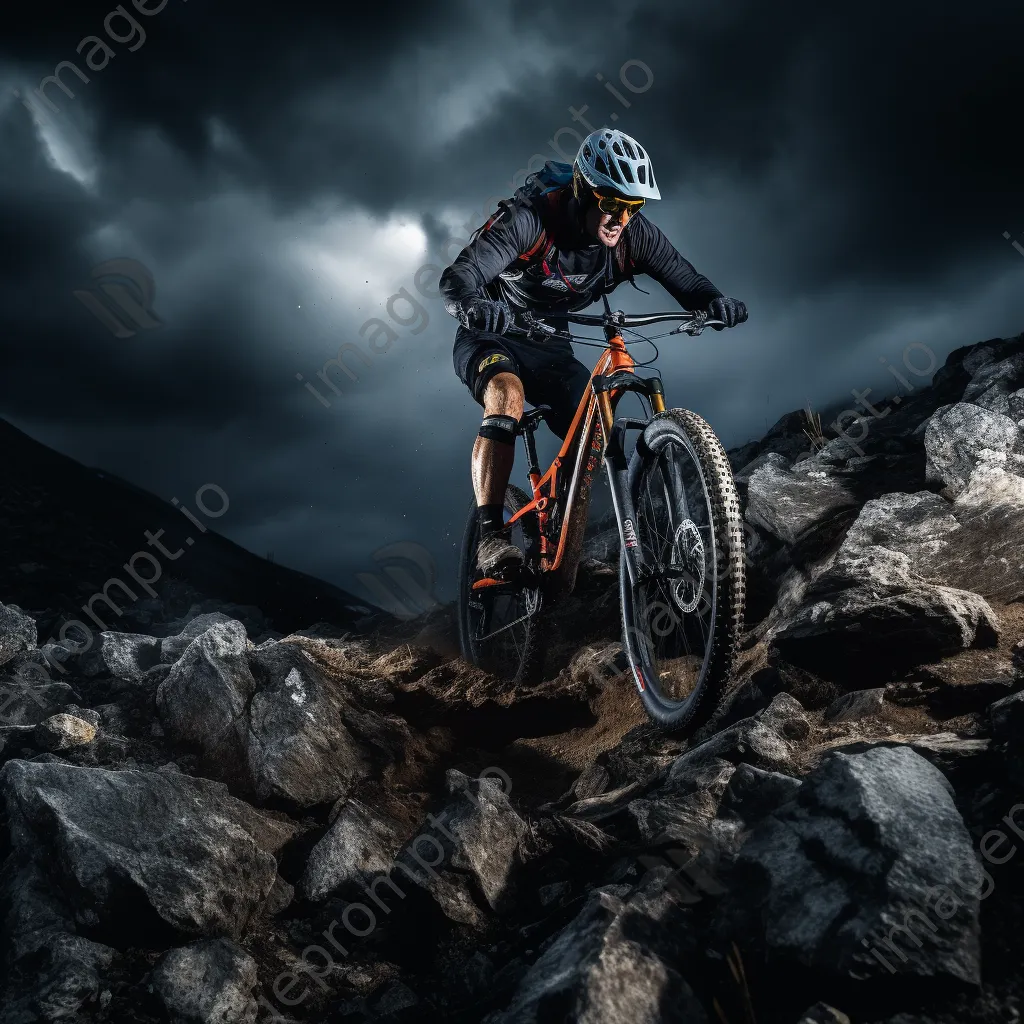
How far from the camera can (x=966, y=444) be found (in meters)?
6.48

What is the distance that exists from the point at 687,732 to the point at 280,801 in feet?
8.43

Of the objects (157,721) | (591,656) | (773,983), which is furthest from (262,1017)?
(591,656)

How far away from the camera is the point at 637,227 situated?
19.4 feet

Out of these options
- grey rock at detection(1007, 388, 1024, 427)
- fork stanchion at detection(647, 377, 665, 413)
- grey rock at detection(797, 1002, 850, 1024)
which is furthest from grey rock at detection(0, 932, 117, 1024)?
grey rock at detection(1007, 388, 1024, 427)

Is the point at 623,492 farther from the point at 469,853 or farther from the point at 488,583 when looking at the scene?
the point at 469,853

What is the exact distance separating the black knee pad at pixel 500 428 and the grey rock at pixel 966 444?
399cm

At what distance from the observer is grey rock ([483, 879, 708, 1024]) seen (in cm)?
210

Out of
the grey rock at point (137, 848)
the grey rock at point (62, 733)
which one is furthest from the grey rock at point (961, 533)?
the grey rock at point (62, 733)

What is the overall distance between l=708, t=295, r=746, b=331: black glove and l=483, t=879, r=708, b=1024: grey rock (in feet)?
12.8

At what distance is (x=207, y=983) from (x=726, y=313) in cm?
493

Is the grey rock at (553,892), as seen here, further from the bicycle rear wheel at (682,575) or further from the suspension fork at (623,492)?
the suspension fork at (623,492)

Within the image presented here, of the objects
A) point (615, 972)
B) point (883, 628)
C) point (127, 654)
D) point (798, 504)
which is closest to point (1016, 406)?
point (798, 504)

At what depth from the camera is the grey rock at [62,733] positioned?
4734mm

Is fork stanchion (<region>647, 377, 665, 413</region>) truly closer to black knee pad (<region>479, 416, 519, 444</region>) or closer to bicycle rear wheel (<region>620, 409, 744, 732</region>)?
bicycle rear wheel (<region>620, 409, 744, 732</region>)
